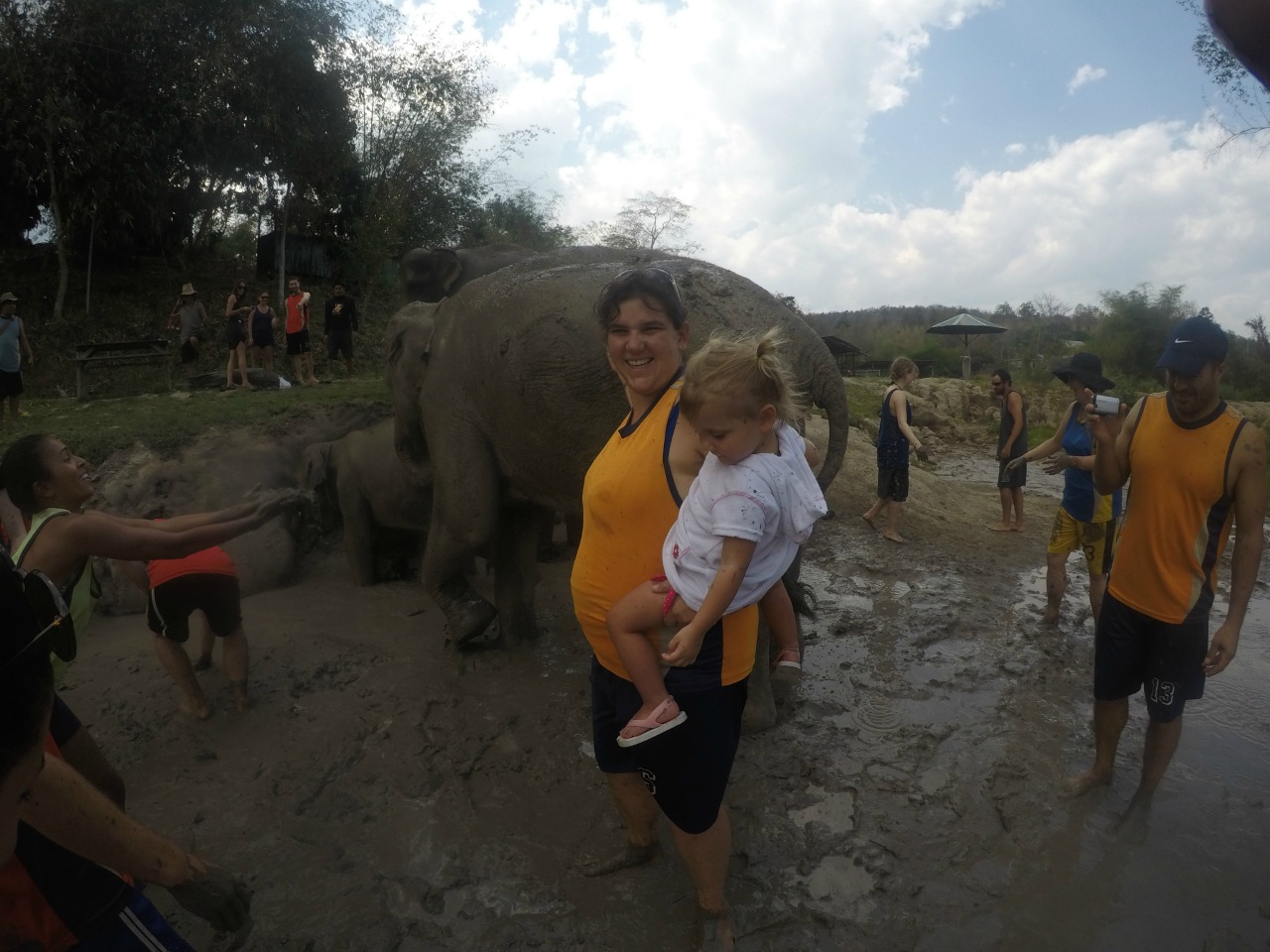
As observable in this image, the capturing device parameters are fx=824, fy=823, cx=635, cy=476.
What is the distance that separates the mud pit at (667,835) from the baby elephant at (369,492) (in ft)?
2.67

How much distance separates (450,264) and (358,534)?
235cm

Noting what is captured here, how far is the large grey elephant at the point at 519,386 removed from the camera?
11.9 ft

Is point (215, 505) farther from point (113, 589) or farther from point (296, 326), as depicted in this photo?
point (296, 326)

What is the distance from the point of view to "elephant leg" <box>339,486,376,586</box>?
620 centimetres

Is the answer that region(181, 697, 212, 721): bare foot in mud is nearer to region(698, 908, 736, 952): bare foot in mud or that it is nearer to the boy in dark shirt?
region(698, 908, 736, 952): bare foot in mud

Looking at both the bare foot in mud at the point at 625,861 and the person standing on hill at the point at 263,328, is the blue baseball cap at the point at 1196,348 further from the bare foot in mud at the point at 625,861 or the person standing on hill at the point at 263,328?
the person standing on hill at the point at 263,328

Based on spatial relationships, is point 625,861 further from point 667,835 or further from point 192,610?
point 192,610

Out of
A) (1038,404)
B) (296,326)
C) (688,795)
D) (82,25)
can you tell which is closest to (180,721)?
(688,795)

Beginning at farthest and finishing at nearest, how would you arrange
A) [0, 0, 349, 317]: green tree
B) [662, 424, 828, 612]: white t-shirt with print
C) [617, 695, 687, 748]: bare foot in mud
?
[0, 0, 349, 317]: green tree
[617, 695, 687, 748]: bare foot in mud
[662, 424, 828, 612]: white t-shirt with print

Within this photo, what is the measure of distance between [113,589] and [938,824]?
17.6ft

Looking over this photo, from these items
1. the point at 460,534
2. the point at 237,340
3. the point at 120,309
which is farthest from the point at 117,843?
the point at 120,309

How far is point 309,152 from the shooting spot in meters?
18.2

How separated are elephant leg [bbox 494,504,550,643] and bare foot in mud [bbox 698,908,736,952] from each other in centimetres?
279

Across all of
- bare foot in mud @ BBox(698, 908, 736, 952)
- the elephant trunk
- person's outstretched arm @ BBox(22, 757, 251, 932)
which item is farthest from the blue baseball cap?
person's outstretched arm @ BBox(22, 757, 251, 932)
